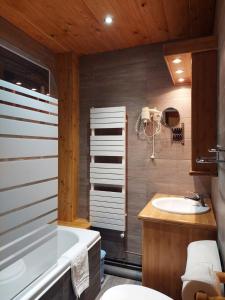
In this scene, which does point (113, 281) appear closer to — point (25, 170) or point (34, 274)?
point (34, 274)

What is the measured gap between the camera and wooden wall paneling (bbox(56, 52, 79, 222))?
292cm

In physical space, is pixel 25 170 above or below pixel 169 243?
above

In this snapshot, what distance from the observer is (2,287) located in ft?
4.27

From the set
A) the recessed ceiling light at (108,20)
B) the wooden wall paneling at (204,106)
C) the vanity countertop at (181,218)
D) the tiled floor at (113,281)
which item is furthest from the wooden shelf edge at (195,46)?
the tiled floor at (113,281)

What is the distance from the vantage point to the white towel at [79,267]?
164 centimetres

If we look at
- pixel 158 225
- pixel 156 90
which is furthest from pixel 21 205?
pixel 156 90

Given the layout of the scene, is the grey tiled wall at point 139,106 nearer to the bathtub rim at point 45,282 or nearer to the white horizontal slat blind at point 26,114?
the bathtub rim at point 45,282

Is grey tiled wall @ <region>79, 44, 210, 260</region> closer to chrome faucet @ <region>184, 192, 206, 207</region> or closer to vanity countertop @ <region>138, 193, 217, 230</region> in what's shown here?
chrome faucet @ <region>184, 192, 206, 207</region>

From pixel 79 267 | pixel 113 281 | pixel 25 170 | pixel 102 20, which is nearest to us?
pixel 25 170

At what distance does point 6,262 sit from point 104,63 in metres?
2.44

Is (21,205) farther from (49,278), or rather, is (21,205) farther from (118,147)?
(118,147)

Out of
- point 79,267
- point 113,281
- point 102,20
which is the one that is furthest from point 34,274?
point 102,20

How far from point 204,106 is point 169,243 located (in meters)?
1.11

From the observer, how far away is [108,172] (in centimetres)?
279
